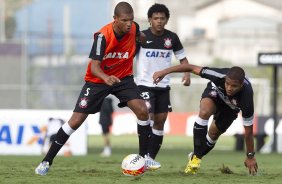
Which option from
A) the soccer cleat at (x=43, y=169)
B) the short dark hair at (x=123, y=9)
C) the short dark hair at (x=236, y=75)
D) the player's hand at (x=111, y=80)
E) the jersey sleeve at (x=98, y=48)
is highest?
the short dark hair at (x=123, y=9)

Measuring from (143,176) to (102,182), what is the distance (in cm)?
127

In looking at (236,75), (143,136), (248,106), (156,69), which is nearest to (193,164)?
(143,136)

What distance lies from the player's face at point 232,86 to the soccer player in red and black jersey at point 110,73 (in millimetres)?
1298

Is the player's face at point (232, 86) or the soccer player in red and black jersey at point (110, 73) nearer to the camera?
the player's face at point (232, 86)

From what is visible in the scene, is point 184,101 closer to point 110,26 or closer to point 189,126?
point 189,126

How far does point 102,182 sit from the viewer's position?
11.0 meters

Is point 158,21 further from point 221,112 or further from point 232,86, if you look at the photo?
point 232,86

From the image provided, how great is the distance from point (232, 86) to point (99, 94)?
1.90 metres

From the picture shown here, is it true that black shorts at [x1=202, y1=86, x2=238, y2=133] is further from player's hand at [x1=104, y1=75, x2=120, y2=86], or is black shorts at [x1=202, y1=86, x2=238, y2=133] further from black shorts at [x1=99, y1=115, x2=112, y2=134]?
black shorts at [x1=99, y1=115, x2=112, y2=134]

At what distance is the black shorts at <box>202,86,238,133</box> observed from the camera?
12.5m

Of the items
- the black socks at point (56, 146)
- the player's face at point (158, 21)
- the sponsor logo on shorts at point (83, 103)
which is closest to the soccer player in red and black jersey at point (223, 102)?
the sponsor logo on shorts at point (83, 103)

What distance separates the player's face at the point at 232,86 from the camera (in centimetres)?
1157

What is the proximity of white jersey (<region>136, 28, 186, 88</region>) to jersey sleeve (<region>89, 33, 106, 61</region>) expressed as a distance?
2.72m

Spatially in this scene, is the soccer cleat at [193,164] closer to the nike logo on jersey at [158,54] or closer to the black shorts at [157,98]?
the black shorts at [157,98]
